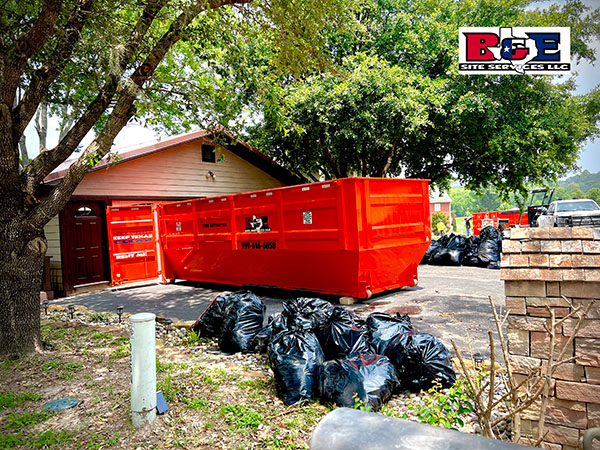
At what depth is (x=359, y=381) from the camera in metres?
3.08

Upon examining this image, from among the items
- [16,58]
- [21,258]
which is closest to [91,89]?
[16,58]

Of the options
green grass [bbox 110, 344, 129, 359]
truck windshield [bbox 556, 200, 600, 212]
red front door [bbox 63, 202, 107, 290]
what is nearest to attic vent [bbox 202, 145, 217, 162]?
red front door [bbox 63, 202, 107, 290]

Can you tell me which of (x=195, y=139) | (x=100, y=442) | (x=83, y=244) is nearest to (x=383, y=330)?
(x=100, y=442)

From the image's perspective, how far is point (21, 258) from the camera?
463 cm

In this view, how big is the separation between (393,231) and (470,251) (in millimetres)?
5152

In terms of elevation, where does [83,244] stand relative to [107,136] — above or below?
below

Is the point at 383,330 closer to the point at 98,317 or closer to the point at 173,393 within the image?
the point at 173,393

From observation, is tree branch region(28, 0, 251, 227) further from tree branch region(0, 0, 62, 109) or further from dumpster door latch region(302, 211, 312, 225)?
dumpster door latch region(302, 211, 312, 225)

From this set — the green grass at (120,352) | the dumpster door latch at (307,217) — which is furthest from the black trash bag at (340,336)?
the dumpster door latch at (307,217)

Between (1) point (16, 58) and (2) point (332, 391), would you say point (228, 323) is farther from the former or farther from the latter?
(1) point (16, 58)

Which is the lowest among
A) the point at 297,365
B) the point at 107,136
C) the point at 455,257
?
the point at 455,257

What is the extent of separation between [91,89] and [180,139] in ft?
15.7

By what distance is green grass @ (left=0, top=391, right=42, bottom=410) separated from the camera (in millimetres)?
3367

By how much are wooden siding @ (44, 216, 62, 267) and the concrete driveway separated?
50.5 inches
